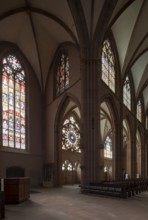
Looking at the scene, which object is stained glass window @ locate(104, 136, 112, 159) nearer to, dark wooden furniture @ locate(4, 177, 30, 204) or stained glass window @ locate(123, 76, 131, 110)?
stained glass window @ locate(123, 76, 131, 110)

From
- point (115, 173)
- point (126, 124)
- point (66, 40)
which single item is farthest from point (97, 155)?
point (126, 124)

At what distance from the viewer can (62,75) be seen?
26656mm

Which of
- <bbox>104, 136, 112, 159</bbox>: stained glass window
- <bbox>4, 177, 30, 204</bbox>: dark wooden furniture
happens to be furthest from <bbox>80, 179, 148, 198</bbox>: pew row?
<bbox>104, 136, 112, 159</bbox>: stained glass window

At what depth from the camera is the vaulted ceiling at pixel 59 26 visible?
65.5 ft

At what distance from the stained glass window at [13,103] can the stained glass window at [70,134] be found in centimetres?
777

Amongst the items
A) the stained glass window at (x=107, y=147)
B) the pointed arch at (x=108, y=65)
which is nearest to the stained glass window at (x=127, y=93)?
the pointed arch at (x=108, y=65)

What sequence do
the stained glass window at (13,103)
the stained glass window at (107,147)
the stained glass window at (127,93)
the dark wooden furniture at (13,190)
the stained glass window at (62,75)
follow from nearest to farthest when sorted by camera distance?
the dark wooden furniture at (13,190), the stained glass window at (13,103), the stained glass window at (62,75), the stained glass window at (127,93), the stained glass window at (107,147)

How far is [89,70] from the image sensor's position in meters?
20.2

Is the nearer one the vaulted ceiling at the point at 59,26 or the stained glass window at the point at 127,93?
the vaulted ceiling at the point at 59,26

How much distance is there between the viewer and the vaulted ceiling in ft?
65.5

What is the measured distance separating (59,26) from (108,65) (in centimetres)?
598

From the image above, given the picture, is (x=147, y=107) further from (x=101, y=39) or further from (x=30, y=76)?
(x=101, y=39)

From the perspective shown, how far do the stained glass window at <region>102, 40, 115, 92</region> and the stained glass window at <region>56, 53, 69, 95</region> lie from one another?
330 cm

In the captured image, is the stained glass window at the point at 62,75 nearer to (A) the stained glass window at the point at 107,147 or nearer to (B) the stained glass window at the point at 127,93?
(B) the stained glass window at the point at 127,93
